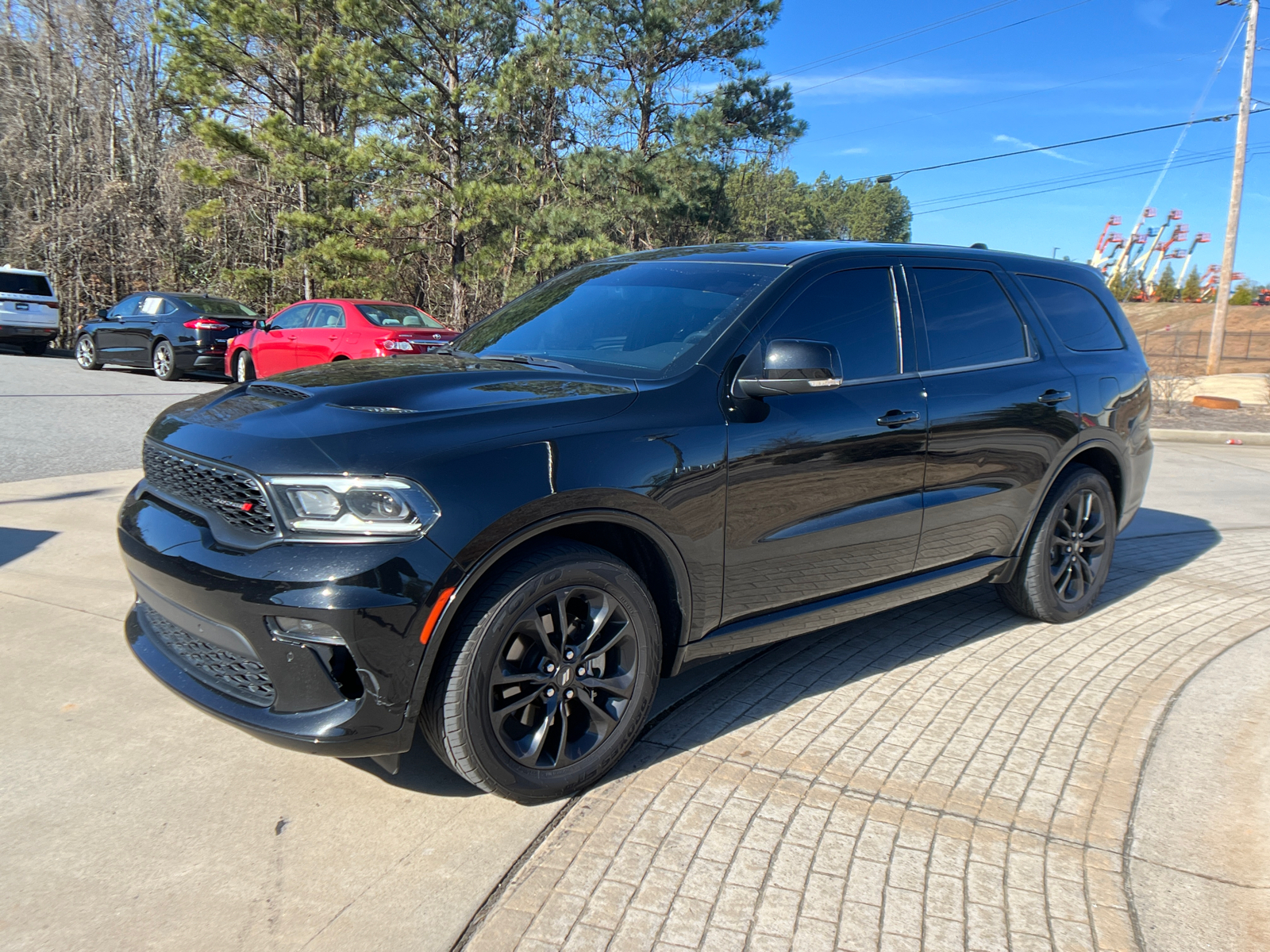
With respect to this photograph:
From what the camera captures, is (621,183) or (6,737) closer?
(6,737)

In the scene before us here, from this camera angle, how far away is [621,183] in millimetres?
24609

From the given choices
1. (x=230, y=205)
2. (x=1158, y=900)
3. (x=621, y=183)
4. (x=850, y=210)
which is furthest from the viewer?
(x=850, y=210)

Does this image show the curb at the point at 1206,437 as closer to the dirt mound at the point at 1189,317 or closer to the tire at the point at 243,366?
the tire at the point at 243,366

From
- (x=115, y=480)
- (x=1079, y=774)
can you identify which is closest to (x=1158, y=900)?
(x=1079, y=774)

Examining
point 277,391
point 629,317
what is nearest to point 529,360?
point 629,317

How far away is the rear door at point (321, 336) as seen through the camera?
14.5m

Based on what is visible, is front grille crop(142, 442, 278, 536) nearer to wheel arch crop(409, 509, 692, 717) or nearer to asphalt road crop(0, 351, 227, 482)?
wheel arch crop(409, 509, 692, 717)

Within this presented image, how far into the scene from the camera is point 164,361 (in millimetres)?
16922

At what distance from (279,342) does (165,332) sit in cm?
312

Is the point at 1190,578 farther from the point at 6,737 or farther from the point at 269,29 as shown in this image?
the point at 269,29

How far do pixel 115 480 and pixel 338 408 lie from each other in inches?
216

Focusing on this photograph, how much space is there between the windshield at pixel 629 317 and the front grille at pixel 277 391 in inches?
38.8

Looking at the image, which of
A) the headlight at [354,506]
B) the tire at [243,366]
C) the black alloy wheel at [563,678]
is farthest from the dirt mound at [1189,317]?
the headlight at [354,506]

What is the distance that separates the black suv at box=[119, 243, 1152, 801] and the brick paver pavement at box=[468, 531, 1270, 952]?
14.1 inches
